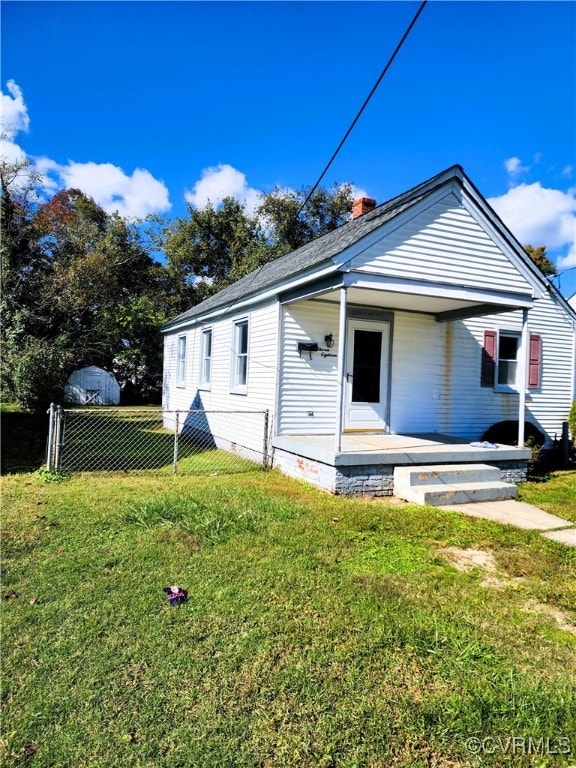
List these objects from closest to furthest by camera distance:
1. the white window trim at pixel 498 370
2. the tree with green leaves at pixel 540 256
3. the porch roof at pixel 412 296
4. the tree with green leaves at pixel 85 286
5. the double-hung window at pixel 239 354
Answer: the porch roof at pixel 412 296 < the double-hung window at pixel 239 354 < the white window trim at pixel 498 370 < the tree with green leaves at pixel 85 286 < the tree with green leaves at pixel 540 256

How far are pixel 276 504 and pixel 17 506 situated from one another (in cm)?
310

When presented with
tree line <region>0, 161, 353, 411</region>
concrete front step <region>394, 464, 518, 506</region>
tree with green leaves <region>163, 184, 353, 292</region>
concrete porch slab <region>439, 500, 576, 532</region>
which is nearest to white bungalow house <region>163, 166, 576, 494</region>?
concrete front step <region>394, 464, 518, 506</region>

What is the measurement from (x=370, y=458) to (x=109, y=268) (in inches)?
808

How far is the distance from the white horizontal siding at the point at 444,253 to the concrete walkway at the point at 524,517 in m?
3.49

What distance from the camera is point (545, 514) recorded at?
604 centimetres

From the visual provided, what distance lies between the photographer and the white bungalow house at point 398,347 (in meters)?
6.82

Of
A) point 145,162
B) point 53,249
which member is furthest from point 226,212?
point 53,249

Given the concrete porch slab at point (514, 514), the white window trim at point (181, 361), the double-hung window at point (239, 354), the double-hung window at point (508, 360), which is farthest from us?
the white window trim at point (181, 361)

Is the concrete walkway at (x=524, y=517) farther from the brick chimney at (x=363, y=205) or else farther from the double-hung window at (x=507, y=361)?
the brick chimney at (x=363, y=205)

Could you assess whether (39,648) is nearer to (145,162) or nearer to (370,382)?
(370,382)

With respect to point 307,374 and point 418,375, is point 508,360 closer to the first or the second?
point 418,375

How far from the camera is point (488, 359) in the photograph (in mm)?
10086

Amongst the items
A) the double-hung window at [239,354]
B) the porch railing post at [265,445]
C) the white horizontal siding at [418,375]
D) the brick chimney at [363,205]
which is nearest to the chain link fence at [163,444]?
the porch railing post at [265,445]

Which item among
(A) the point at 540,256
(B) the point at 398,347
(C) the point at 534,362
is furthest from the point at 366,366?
(A) the point at 540,256
